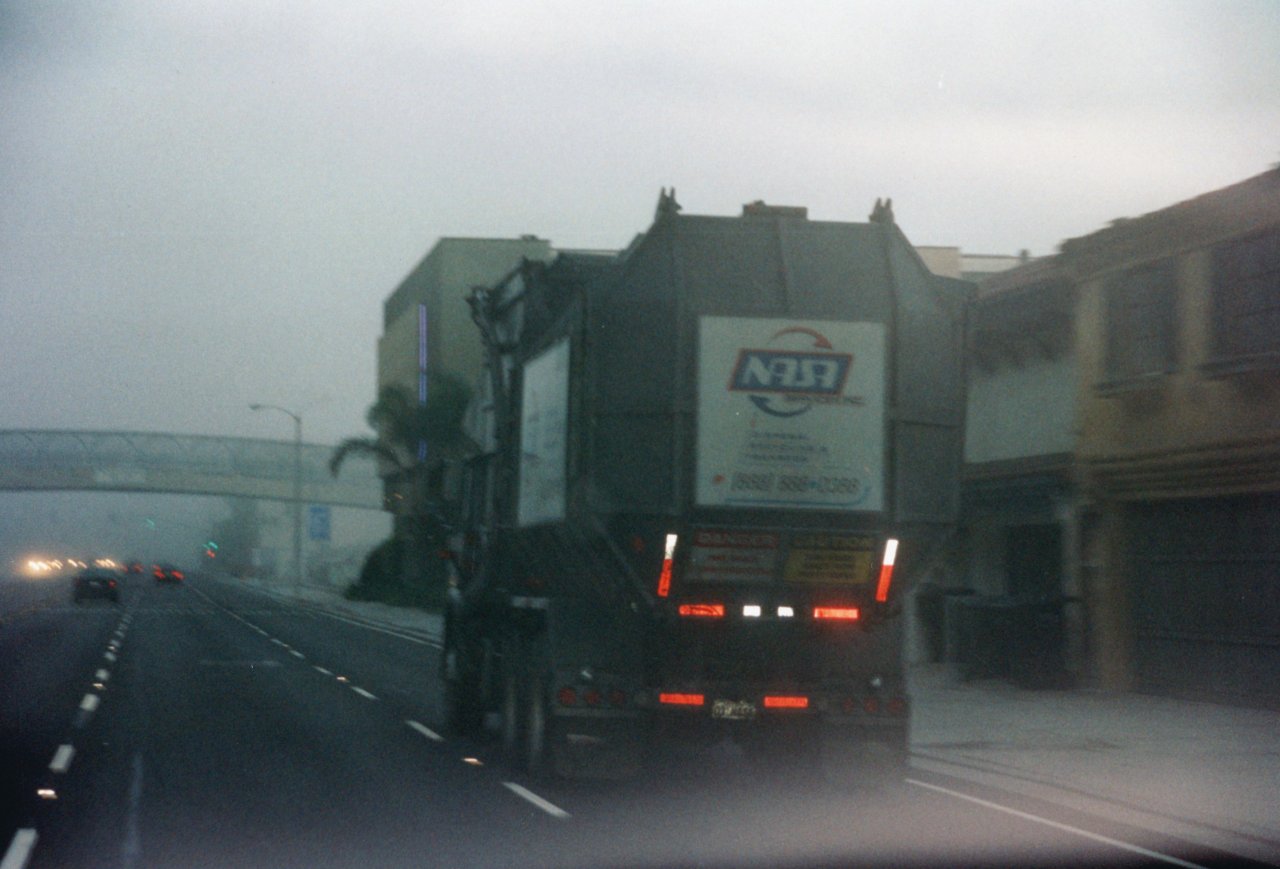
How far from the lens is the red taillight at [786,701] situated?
42.6 feet

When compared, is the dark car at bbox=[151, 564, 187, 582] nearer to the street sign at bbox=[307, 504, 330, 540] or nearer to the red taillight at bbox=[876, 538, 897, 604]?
the street sign at bbox=[307, 504, 330, 540]

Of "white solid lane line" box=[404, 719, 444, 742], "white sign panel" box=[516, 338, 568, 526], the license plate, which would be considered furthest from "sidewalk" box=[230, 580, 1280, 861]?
"white solid lane line" box=[404, 719, 444, 742]

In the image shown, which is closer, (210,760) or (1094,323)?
(210,760)

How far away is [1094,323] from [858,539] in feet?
39.0

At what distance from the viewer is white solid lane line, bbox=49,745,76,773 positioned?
14.7 m

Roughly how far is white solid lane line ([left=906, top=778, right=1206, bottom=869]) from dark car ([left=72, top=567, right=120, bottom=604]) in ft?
178

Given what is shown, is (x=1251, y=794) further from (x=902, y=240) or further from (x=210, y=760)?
(x=210, y=760)

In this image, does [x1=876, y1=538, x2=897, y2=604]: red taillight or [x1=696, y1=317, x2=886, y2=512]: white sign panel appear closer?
[x1=696, y1=317, x2=886, y2=512]: white sign panel

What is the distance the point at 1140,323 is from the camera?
885 inches

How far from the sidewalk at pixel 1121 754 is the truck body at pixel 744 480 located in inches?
78.7

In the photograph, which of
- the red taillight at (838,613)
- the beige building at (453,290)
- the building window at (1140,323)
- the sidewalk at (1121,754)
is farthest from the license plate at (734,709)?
the beige building at (453,290)

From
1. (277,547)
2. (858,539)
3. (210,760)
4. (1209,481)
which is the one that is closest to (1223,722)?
(1209,481)

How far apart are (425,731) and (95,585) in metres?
49.3

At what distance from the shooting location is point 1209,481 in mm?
21016
